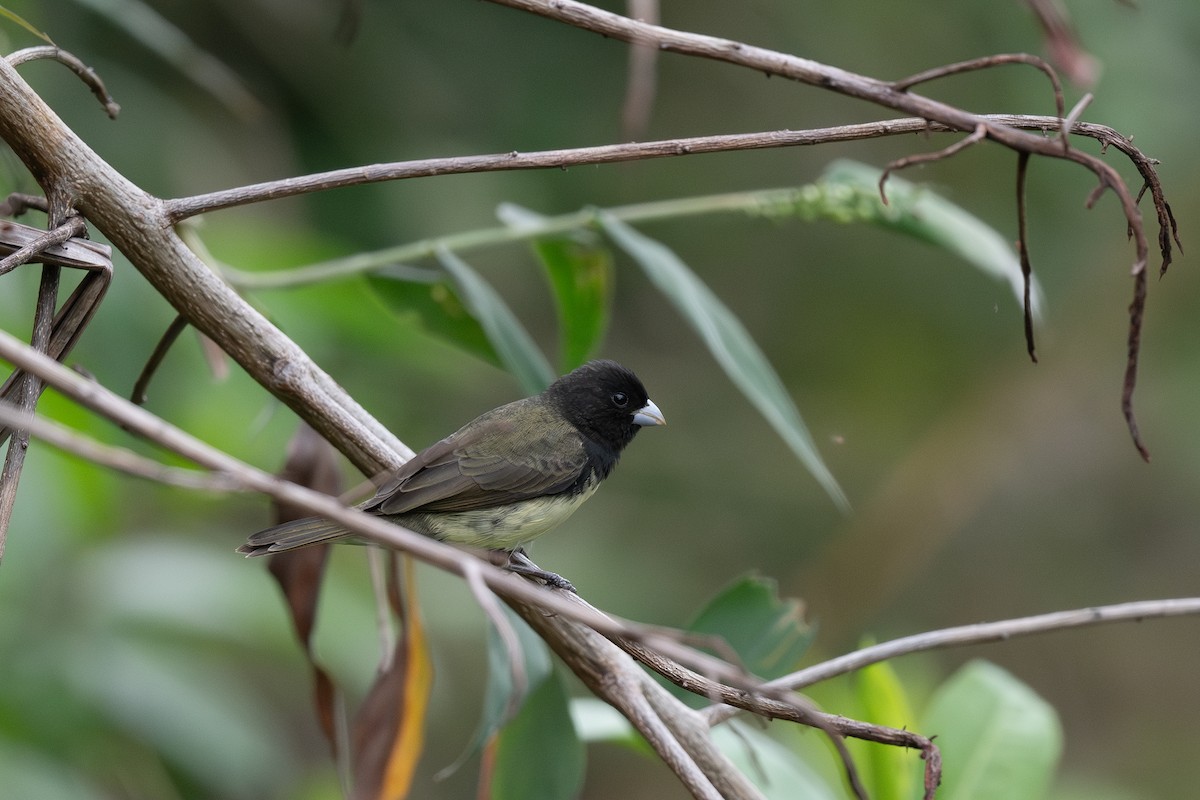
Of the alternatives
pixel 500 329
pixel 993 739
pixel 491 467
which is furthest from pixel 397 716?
pixel 993 739

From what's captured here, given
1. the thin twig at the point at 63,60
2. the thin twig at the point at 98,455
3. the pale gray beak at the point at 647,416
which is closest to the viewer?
the thin twig at the point at 98,455

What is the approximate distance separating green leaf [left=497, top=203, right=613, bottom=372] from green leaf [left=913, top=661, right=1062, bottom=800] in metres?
1.24

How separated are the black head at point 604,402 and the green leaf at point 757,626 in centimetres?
84

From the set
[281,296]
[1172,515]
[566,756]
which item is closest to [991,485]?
[1172,515]

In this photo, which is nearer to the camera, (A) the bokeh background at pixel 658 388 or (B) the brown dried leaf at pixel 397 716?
(B) the brown dried leaf at pixel 397 716

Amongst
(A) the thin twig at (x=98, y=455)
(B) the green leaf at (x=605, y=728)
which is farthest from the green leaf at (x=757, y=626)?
(A) the thin twig at (x=98, y=455)

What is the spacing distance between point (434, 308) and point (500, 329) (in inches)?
10.4

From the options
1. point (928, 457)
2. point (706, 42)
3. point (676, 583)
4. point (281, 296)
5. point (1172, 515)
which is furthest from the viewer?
point (1172, 515)

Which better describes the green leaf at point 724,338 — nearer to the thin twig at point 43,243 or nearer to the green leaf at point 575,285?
the green leaf at point 575,285

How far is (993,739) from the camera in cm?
276

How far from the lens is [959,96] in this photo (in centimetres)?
617

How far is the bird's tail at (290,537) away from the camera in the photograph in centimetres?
241

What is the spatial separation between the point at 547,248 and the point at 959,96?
12.9 ft

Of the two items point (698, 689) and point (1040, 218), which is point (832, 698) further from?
point (1040, 218)
